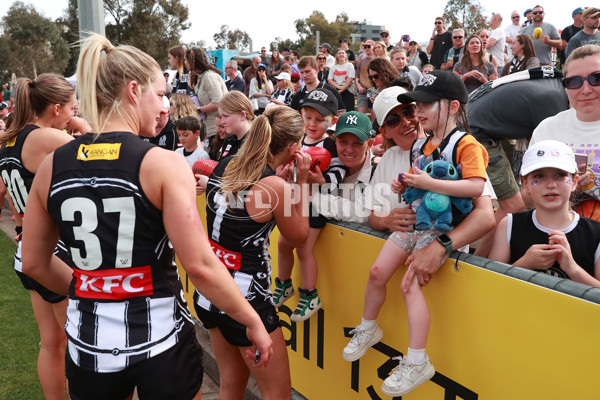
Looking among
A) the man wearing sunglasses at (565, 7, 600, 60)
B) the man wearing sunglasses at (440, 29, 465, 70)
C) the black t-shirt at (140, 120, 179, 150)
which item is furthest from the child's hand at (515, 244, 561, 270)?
the man wearing sunglasses at (440, 29, 465, 70)

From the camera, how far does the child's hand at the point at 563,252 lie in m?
2.00

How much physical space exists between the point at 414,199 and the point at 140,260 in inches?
51.3

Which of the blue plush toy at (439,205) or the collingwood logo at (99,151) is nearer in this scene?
the collingwood logo at (99,151)

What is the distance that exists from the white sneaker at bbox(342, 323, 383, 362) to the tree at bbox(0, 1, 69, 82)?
52.8 meters

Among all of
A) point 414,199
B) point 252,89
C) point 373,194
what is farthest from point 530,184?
point 252,89

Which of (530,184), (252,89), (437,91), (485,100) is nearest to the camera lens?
(530,184)

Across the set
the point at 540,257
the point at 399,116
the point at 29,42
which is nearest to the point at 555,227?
the point at 540,257

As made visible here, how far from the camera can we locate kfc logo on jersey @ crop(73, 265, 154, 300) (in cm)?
190

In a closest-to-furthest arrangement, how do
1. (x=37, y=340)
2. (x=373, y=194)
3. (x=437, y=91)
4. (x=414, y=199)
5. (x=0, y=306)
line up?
(x=414, y=199) < (x=437, y=91) < (x=373, y=194) < (x=37, y=340) < (x=0, y=306)

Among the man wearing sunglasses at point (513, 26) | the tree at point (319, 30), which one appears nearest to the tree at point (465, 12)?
the tree at point (319, 30)

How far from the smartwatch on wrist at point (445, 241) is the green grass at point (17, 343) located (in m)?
3.52

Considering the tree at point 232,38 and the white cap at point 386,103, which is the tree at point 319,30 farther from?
the white cap at point 386,103

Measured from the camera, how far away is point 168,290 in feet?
6.54

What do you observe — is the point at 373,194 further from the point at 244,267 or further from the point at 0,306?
the point at 0,306
